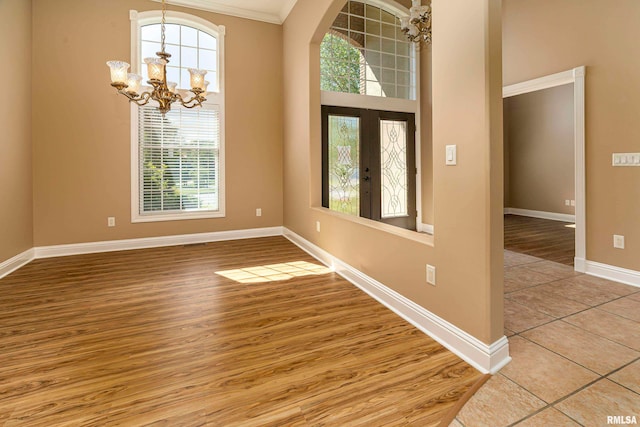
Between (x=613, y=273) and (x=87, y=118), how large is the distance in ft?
21.3

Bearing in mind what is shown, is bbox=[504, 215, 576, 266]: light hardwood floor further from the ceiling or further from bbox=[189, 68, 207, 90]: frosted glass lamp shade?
the ceiling

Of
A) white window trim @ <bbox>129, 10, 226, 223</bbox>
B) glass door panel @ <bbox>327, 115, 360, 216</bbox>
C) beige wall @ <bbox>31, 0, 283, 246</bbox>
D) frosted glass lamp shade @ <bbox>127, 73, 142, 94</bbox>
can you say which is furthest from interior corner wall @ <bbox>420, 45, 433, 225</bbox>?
frosted glass lamp shade @ <bbox>127, 73, 142, 94</bbox>

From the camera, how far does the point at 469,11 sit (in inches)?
71.0

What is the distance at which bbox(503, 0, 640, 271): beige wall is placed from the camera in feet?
9.91

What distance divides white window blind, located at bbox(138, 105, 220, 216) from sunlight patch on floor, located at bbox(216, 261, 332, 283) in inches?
74.0

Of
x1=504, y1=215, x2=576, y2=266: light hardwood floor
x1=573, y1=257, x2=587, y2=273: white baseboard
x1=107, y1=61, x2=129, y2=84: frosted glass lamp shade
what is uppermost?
x1=107, y1=61, x2=129, y2=84: frosted glass lamp shade

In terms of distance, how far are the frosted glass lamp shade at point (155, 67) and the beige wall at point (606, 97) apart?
4.21 metres

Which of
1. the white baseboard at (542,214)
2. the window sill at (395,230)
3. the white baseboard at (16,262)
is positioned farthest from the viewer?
the white baseboard at (542,214)

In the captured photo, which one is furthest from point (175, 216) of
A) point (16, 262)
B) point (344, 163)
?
point (344, 163)

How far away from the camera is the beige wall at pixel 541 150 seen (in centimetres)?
698

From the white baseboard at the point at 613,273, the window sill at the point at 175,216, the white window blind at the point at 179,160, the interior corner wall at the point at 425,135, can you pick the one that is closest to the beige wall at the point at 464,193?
the white baseboard at the point at 613,273

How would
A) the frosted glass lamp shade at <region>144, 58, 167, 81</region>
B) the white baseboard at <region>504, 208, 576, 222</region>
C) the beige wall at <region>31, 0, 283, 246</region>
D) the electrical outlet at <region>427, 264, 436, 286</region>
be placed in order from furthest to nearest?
the white baseboard at <region>504, 208, 576, 222</region>, the beige wall at <region>31, 0, 283, 246</region>, the frosted glass lamp shade at <region>144, 58, 167, 81</region>, the electrical outlet at <region>427, 264, 436, 286</region>

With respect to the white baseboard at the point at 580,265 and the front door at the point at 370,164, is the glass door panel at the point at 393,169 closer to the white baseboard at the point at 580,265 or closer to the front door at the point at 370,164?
the front door at the point at 370,164

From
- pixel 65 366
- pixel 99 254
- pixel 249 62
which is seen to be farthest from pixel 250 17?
pixel 65 366
